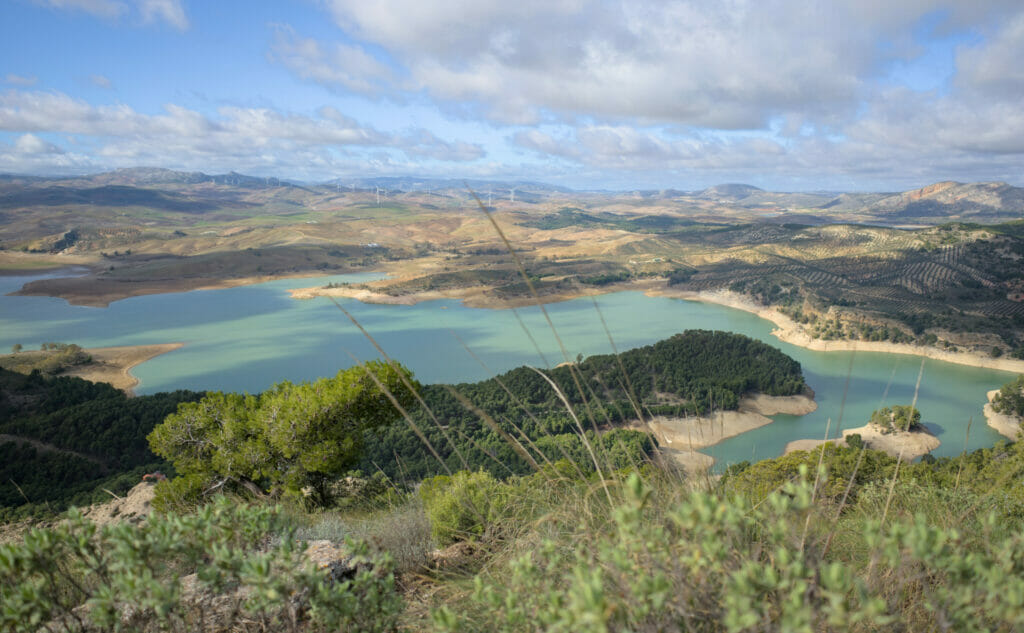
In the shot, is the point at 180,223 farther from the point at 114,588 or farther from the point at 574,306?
the point at 114,588

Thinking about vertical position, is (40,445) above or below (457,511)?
below

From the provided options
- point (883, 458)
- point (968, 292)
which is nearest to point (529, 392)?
point (883, 458)

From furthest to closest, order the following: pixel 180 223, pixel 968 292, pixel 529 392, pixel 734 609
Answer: pixel 180 223
pixel 968 292
pixel 529 392
pixel 734 609

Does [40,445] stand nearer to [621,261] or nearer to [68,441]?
[68,441]

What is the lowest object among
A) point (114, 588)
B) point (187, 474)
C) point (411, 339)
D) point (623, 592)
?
point (411, 339)

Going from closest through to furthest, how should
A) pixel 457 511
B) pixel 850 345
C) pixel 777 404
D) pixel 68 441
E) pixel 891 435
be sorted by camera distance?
pixel 457 511 → pixel 68 441 → pixel 891 435 → pixel 777 404 → pixel 850 345

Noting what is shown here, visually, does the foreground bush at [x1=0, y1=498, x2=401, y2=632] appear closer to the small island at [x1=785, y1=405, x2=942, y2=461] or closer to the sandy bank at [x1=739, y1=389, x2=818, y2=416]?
the small island at [x1=785, y1=405, x2=942, y2=461]

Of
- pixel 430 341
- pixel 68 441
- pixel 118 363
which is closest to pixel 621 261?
pixel 430 341
